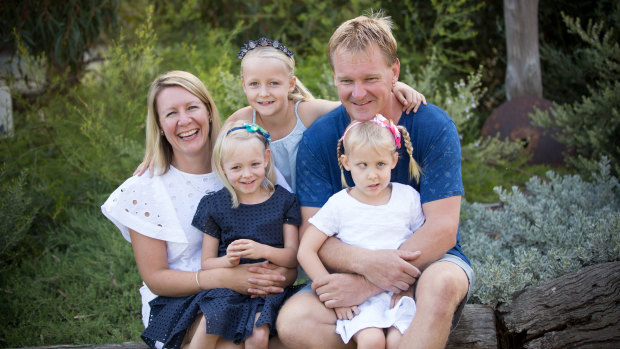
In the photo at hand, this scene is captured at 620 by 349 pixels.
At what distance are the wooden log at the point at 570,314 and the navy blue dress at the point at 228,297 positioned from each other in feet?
3.54

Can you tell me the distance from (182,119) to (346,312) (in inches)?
45.1

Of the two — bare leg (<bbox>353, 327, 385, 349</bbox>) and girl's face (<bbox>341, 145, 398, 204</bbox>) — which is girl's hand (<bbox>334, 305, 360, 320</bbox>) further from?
girl's face (<bbox>341, 145, 398, 204</bbox>)

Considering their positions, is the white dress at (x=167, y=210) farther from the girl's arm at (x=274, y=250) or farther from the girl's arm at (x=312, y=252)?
the girl's arm at (x=312, y=252)

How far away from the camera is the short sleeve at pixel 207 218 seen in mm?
2447

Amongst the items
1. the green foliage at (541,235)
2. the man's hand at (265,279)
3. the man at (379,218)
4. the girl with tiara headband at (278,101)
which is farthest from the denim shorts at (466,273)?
the girl with tiara headband at (278,101)

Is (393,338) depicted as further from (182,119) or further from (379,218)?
(182,119)

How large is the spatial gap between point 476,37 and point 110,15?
161 inches

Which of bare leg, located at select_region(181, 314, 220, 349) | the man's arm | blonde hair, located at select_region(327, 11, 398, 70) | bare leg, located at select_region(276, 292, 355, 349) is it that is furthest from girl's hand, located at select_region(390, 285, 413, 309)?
blonde hair, located at select_region(327, 11, 398, 70)

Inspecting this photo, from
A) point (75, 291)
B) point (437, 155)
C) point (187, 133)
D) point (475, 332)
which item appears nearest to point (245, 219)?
point (187, 133)

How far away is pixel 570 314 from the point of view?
8.16 ft

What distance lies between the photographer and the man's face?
2.36 m

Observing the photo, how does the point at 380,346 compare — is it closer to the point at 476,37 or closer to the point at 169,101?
the point at 169,101

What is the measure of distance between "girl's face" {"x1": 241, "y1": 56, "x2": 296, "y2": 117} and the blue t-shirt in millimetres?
292

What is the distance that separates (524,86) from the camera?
18.3 feet
